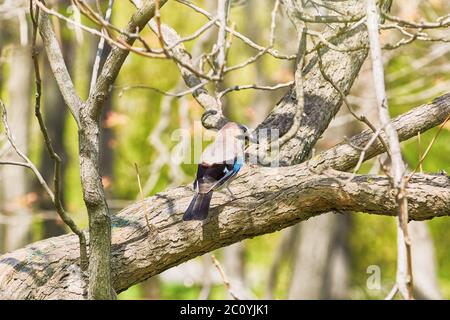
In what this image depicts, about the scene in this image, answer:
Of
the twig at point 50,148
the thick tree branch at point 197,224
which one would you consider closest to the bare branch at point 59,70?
the twig at point 50,148

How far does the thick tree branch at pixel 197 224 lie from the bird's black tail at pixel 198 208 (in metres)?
0.05

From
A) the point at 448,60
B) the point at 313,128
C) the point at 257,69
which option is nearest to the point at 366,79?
the point at 448,60

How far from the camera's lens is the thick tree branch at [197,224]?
395 centimetres

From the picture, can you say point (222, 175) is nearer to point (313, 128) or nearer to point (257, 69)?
point (313, 128)

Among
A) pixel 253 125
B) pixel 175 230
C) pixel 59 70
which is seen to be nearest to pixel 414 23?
pixel 175 230

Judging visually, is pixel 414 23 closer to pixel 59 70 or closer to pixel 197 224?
pixel 197 224

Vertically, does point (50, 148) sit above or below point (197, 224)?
above

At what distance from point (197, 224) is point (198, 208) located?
10cm

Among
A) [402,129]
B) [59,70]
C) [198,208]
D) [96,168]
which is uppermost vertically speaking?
[59,70]

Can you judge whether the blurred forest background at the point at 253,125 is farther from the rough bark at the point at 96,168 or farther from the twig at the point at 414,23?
the twig at the point at 414,23

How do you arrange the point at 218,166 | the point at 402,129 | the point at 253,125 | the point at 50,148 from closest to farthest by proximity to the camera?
the point at 50,148 < the point at 402,129 < the point at 218,166 < the point at 253,125

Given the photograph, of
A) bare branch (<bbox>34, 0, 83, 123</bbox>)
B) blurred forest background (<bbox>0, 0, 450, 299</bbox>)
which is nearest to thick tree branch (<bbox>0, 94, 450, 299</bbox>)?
bare branch (<bbox>34, 0, 83, 123</bbox>)

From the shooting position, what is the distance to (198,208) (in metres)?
4.10
